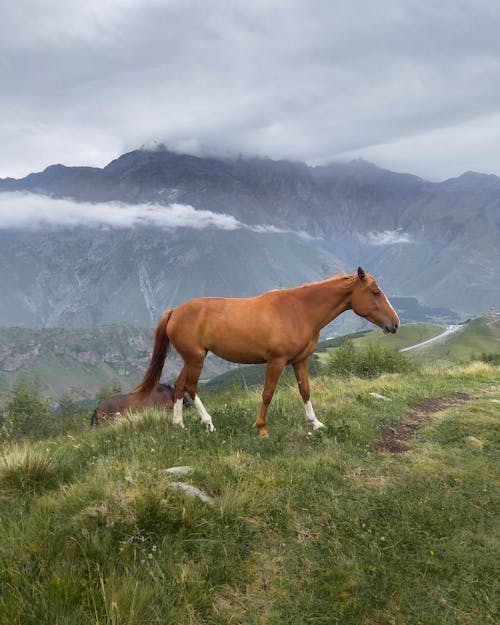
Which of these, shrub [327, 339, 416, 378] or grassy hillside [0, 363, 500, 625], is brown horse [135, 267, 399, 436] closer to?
grassy hillside [0, 363, 500, 625]

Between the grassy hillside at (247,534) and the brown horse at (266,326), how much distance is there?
Result: 1.51 meters

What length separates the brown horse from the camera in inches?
381

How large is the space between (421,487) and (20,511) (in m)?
5.72

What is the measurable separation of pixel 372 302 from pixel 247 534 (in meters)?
6.27

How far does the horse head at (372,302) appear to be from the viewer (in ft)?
34.1

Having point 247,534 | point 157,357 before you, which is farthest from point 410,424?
point 247,534

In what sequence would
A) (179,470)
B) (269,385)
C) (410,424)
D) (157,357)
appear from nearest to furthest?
1. (179,470)
2. (269,385)
3. (157,357)
4. (410,424)

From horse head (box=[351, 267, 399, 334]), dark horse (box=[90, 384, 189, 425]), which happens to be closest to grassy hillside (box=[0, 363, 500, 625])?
horse head (box=[351, 267, 399, 334])

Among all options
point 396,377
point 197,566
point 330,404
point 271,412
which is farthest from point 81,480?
point 396,377

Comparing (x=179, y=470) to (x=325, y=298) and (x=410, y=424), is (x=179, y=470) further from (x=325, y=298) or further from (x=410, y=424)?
(x=410, y=424)

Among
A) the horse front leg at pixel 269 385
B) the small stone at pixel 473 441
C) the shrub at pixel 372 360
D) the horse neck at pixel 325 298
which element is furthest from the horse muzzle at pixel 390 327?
the shrub at pixel 372 360

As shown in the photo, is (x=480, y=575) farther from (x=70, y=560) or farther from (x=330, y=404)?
(x=330, y=404)

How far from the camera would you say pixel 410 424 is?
458 inches

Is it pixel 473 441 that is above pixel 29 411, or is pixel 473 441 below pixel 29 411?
above
